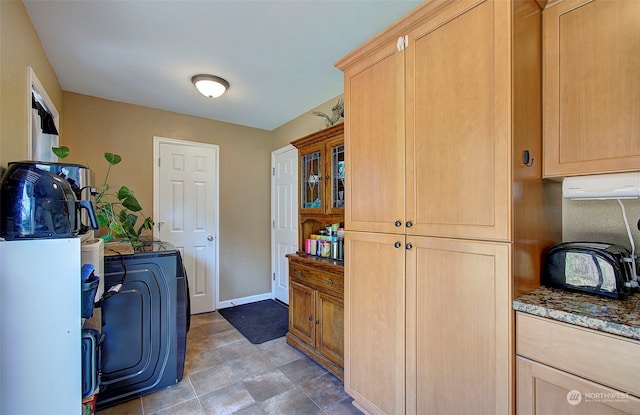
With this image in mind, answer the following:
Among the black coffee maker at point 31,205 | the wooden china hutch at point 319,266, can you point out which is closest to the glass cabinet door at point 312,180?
the wooden china hutch at point 319,266

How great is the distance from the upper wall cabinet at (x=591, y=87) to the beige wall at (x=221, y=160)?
3.43m

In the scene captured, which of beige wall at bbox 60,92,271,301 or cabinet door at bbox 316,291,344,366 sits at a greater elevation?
beige wall at bbox 60,92,271,301

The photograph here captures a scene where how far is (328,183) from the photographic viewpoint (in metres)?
2.60

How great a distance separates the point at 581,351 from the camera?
988 millimetres

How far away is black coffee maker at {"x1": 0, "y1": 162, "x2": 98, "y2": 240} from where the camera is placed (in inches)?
45.2

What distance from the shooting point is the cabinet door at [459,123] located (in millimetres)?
1140

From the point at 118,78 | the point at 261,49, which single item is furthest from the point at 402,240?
the point at 118,78

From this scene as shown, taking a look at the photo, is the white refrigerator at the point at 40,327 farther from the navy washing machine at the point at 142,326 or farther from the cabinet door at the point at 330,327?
the cabinet door at the point at 330,327

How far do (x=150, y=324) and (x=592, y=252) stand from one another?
2.61 m

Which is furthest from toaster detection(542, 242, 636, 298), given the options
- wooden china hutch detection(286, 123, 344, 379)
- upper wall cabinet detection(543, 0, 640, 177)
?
wooden china hutch detection(286, 123, 344, 379)

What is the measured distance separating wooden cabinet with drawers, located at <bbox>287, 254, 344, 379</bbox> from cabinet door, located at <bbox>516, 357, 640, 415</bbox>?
123 cm

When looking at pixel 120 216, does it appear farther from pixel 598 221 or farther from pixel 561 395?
pixel 598 221

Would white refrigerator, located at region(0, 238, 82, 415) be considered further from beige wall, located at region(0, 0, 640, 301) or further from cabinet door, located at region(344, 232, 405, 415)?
cabinet door, located at region(344, 232, 405, 415)

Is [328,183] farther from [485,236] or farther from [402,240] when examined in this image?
[485,236]
